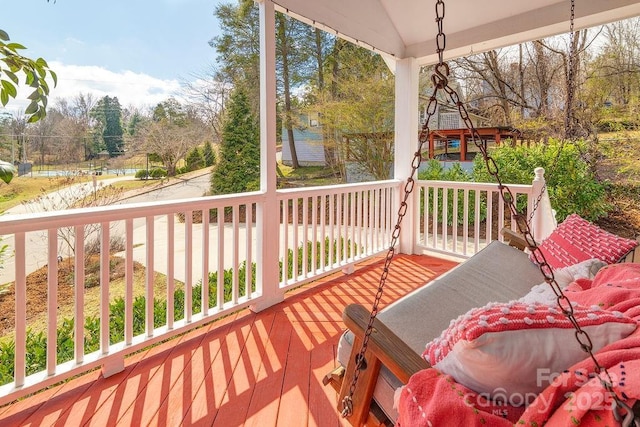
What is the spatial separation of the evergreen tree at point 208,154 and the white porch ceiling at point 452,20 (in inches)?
49.3

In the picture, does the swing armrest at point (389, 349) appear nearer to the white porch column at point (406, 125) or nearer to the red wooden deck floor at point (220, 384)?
the red wooden deck floor at point (220, 384)

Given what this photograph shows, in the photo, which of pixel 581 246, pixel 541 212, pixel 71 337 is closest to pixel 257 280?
pixel 71 337

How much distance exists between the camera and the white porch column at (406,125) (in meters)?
4.25

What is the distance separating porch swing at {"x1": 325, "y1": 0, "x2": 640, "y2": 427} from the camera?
2.37 feet

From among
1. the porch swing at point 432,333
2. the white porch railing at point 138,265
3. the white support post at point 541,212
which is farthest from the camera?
the white support post at point 541,212

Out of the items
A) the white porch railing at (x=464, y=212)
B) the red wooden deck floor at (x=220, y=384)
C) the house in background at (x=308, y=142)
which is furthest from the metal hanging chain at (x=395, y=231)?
the house in background at (x=308, y=142)

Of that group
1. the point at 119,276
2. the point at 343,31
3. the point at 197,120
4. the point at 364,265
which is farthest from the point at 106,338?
the point at 343,31

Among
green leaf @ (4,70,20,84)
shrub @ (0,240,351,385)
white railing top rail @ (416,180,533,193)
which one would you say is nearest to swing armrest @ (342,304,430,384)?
green leaf @ (4,70,20,84)

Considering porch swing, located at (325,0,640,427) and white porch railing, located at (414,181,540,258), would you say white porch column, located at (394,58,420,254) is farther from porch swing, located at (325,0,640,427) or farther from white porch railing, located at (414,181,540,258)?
porch swing, located at (325,0,640,427)

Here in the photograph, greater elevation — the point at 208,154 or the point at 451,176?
the point at 208,154

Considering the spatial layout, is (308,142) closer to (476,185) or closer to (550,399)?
(476,185)

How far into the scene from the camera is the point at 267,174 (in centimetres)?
285

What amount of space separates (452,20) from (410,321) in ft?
11.4

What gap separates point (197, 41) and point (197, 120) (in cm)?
72
